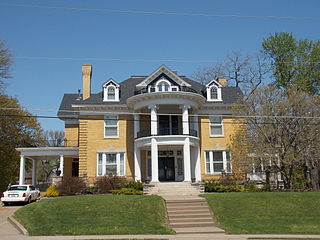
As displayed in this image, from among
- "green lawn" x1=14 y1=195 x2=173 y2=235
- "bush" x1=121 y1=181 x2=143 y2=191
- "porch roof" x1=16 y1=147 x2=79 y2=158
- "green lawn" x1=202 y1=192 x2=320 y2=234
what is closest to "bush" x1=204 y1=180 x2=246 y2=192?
"green lawn" x1=202 y1=192 x2=320 y2=234

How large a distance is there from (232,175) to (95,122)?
512 inches

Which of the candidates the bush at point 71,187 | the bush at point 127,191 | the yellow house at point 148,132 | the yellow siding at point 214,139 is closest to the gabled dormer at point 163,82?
the yellow house at point 148,132

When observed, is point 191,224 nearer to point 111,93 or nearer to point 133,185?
point 133,185

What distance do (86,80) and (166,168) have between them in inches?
471

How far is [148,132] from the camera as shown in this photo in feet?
96.1

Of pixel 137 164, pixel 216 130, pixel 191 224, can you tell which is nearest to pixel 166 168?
pixel 137 164

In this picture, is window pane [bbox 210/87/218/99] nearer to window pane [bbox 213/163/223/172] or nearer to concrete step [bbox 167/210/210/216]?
window pane [bbox 213/163/223/172]

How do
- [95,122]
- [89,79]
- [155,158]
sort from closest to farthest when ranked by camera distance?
[155,158]
[95,122]
[89,79]

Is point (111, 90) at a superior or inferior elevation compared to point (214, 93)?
superior

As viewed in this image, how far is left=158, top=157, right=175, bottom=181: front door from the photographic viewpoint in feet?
96.7

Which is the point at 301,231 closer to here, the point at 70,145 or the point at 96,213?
the point at 96,213

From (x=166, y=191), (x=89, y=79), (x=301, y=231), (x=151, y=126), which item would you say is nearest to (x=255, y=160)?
(x=166, y=191)

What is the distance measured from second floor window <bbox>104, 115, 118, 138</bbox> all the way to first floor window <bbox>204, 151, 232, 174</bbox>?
339 inches

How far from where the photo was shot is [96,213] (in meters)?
16.2
